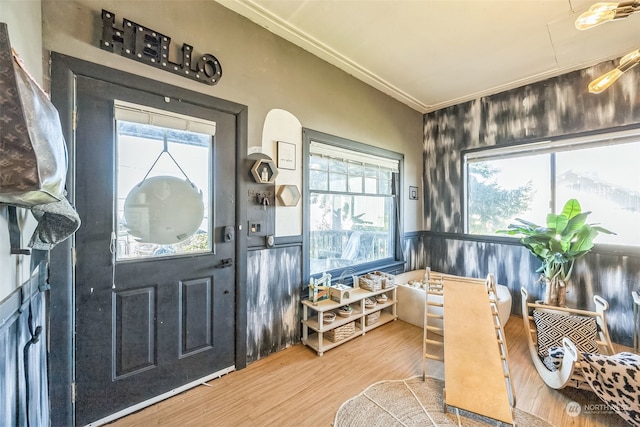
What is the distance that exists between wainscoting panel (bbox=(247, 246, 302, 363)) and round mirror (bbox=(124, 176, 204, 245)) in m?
0.59

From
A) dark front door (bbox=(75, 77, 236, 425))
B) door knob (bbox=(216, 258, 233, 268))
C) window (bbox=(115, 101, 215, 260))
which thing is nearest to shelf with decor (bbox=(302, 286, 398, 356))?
dark front door (bbox=(75, 77, 236, 425))

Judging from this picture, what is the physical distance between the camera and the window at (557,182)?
2.66m

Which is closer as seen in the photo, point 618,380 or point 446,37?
point 618,380

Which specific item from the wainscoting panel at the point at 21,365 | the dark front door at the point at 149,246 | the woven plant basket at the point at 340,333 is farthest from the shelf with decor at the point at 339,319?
the wainscoting panel at the point at 21,365

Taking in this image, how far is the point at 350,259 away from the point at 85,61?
2885mm

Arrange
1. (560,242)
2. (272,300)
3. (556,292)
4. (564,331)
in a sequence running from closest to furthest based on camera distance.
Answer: (564,331) → (272,300) → (560,242) → (556,292)

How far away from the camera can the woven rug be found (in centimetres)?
161

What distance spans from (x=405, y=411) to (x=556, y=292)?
2222mm

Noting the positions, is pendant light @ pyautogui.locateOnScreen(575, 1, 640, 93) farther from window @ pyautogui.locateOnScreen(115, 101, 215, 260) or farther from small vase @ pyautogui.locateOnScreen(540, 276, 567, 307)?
window @ pyautogui.locateOnScreen(115, 101, 215, 260)

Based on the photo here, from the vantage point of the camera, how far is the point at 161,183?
5.93 ft

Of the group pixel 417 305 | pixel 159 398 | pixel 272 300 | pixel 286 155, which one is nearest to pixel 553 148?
pixel 417 305

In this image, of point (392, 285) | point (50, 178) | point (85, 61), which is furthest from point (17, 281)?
point (392, 285)

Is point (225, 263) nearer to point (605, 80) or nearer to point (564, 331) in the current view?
point (605, 80)

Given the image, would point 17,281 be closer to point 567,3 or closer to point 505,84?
point 567,3
